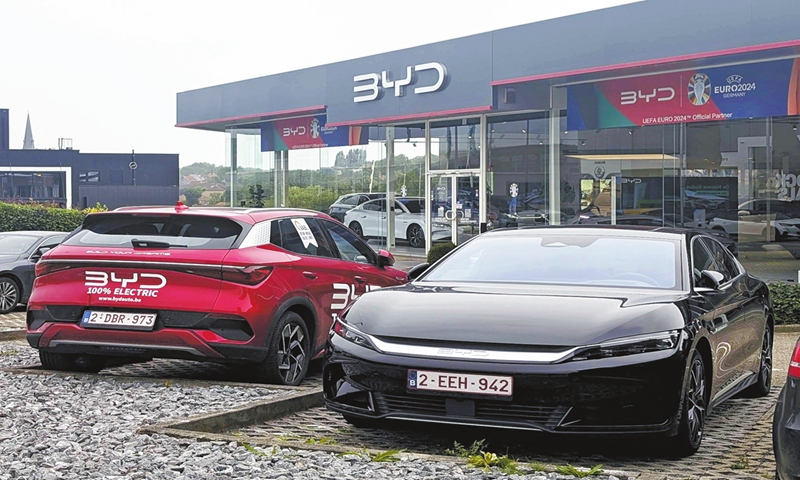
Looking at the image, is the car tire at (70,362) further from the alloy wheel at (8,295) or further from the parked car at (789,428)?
the alloy wheel at (8,295)

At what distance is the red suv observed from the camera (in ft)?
27.0

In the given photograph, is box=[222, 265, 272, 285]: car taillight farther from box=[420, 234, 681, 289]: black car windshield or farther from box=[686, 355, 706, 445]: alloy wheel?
box=[686, 355, 706, 445]: alloy wheel

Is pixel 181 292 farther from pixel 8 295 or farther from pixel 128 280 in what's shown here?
pixel 8 295

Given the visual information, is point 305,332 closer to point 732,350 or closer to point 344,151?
point 732,350

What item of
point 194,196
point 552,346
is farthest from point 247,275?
point 194,196

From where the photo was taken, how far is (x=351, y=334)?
651 centimetres

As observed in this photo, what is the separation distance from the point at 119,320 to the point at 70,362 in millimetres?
1125

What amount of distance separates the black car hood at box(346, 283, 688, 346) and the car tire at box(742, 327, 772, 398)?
7.75 feet

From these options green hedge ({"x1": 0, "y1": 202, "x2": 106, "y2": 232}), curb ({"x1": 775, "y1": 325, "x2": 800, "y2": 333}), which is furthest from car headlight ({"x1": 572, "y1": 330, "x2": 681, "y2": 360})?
green hedge ({"x1": 0, "y1": 202, "x2": 106, "y2": 232})

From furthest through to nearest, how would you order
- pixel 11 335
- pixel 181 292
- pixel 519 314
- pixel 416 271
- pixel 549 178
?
pixel 549 178, pixel 11 335, pixel 181 292, pixel 416 271, pixel 519 314

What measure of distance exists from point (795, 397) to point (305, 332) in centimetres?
511

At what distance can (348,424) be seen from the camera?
7.12 m

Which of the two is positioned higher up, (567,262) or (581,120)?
(581,120)

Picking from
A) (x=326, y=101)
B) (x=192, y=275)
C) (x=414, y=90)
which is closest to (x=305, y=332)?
(x=192, y=275)
